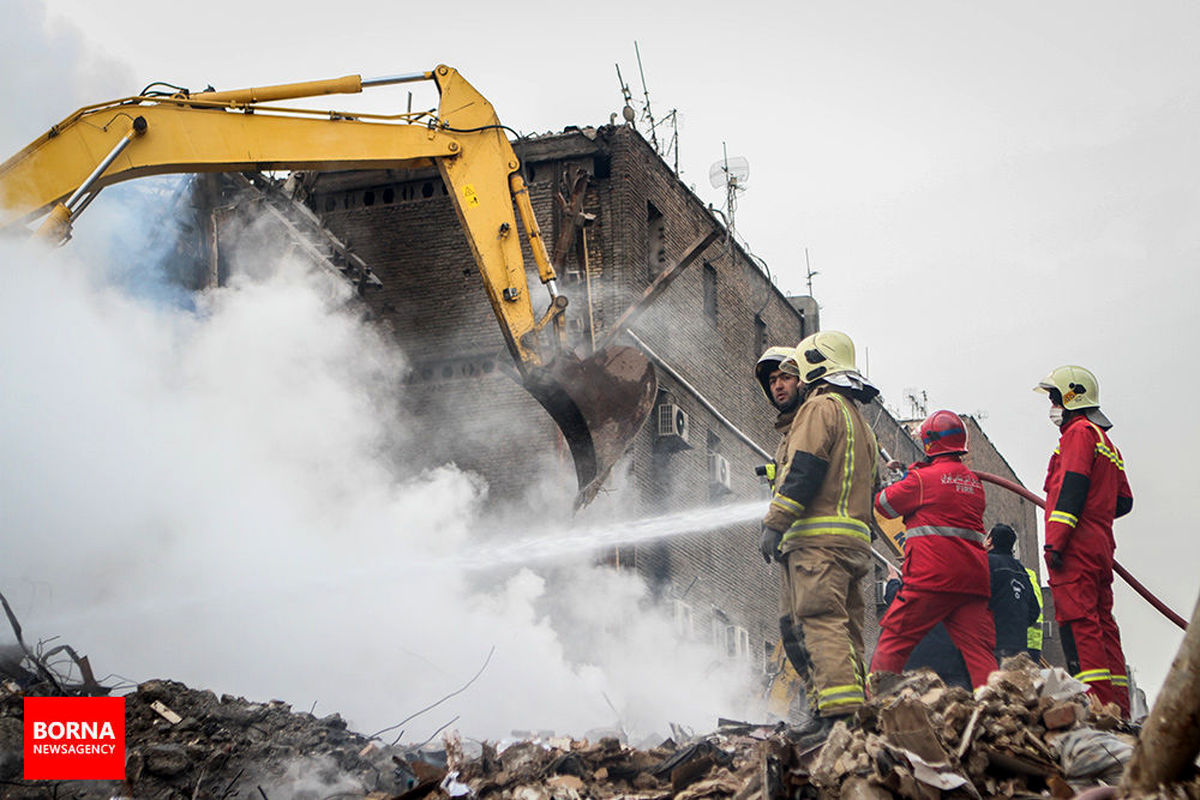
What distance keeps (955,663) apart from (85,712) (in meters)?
4.50

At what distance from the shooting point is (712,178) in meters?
21.4

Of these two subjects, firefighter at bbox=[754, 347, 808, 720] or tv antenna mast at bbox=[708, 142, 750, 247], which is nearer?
firefighter at bbox=[754, 347, 808, 720]

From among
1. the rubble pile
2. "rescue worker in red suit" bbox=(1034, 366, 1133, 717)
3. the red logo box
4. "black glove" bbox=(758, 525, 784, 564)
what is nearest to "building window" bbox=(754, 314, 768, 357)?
"rescue worker in red suit" bbox=(1034, 366, 1133, 717)

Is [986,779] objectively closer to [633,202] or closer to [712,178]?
[633,202]

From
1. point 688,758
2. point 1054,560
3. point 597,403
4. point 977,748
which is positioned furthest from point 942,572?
point 597,403

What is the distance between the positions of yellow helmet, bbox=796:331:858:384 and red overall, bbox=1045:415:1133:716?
4.23 ft

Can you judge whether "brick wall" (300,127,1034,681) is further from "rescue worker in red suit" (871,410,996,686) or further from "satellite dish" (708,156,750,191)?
"rescue worker in red suit" (871,410,996,686)

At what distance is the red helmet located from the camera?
7066mm

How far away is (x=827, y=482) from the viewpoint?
19.2ft

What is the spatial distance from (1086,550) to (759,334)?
16323mm

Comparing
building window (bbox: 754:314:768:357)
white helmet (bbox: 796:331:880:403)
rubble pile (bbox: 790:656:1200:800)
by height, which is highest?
building window (bbox: 754:314:768:357)

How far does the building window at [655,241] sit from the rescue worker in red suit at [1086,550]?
11.9 metres

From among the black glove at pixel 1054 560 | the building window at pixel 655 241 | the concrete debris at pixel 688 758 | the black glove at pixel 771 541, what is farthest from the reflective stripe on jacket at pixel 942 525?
the building window at pixel 655 241

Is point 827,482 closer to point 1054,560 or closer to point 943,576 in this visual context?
point 943,576
